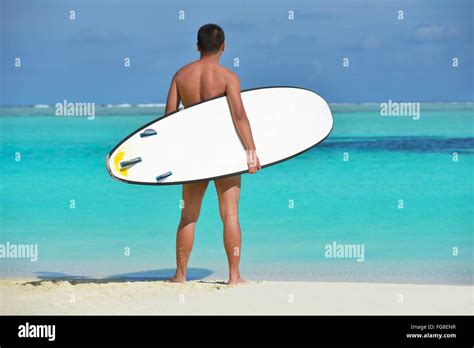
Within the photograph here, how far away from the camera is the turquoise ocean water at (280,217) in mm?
8180

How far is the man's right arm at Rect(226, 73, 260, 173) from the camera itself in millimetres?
6453

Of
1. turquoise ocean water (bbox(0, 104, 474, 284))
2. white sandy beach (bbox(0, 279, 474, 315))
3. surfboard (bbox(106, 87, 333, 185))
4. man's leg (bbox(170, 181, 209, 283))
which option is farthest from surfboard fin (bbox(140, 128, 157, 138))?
turquoise ocean water (bbox(0, 104, 474, 284))

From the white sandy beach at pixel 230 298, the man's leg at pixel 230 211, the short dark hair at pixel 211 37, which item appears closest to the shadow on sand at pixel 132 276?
the white sandy beach at pixel 230 298

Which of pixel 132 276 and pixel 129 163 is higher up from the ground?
pixel 129 163

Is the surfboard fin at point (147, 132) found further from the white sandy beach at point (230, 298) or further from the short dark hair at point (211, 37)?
the white sandy beach at point (230, 298)

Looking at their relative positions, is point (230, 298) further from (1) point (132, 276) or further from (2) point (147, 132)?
(1) point (132, 276)

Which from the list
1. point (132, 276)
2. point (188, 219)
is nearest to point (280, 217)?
point (132, 276)

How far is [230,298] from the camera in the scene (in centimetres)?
637

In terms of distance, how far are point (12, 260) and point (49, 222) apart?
2333mm

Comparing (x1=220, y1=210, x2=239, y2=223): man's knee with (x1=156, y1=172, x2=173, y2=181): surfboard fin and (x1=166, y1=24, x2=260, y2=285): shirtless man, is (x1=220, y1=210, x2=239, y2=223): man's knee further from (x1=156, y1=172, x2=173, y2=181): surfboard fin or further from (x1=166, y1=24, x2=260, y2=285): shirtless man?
(x1=156, y1=172, x2=173, y2=181): surfboard fin

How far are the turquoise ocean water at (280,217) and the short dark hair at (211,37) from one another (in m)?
1.99

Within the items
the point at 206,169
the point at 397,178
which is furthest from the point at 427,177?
the point at 206,169

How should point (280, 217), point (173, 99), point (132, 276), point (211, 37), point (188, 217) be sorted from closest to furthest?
point (211, 37) < point (173, 99) < point (188, 217) < point (132, 276) < point (280, 217)

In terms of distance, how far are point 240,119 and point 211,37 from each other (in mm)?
564
